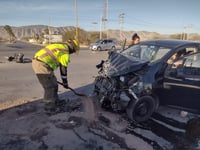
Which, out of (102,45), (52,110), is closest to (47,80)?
(52,110)

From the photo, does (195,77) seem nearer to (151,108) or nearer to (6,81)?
(151,108)

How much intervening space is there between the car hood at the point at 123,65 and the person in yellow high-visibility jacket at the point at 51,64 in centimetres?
97

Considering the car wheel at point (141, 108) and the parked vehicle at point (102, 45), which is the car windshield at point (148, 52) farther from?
the parked vehicle at point (102, 45)

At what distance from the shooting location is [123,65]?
4.40m

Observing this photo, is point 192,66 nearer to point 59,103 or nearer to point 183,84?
point 183,84

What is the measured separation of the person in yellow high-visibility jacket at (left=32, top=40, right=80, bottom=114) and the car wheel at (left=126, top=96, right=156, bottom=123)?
1629mm

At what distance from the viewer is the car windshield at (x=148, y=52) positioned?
449 cm

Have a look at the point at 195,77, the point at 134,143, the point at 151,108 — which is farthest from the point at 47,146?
the point at 195,77

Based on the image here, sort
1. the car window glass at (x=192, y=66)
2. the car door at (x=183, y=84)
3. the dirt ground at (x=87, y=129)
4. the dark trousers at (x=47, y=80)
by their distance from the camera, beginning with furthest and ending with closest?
the dark trousers at (x=47, y=80) < the car window glass at (x=192, y=66) < the car door at (x=183, y=84) < the dirt ground at (x=87, y=129)

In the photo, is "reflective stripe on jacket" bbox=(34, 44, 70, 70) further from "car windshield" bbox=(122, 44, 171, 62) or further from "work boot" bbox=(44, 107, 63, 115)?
"car windshield" bbox=(122, 44, 171, 62)

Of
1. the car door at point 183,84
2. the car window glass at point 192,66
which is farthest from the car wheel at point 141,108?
the car window glass at point 192,66

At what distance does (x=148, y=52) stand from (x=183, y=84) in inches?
43.5

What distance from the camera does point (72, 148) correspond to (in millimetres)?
3248

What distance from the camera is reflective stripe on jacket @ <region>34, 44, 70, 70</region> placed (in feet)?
14.6
